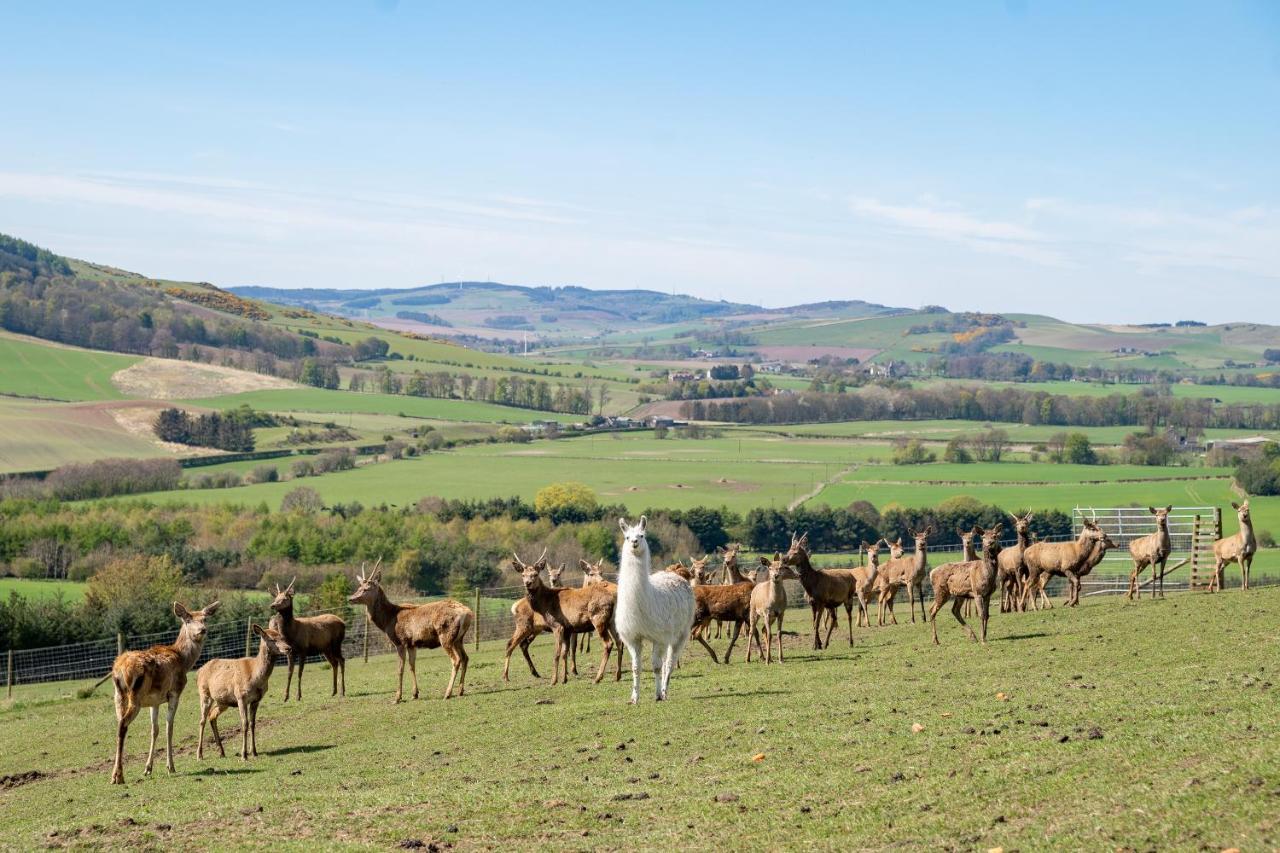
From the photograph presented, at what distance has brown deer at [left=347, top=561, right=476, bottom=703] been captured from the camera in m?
23.8

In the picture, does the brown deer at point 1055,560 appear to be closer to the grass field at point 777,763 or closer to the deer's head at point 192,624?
the grass field at point 777,763

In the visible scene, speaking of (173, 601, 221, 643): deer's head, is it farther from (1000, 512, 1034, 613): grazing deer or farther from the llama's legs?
(1000, 512, 1034, 613): grazing deer

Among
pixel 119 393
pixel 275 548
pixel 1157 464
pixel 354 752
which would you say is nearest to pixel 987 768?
pixel 354 752

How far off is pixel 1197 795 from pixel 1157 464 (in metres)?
108

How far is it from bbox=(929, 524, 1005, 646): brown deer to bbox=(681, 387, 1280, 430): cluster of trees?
5029 inches

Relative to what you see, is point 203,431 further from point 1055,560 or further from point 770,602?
point 770,602

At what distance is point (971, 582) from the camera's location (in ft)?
83.6

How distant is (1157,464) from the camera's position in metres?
112

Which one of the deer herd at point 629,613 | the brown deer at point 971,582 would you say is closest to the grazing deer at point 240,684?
the deer herd at point 629,613

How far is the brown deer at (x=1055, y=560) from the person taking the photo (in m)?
30.7

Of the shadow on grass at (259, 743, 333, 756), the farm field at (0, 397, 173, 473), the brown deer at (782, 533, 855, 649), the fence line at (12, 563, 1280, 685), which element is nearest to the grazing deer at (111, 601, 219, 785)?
the shadow on grass at (259, 743, 333, 756)

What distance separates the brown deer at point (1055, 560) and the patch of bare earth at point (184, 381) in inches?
4860

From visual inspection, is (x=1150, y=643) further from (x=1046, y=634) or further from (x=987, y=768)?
(x=987, y=768)

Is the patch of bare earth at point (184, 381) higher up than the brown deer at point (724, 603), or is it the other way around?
the brown deer at point (724, 603)
